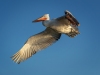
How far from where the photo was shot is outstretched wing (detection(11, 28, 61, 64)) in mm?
20859

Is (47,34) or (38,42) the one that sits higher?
(47,34)

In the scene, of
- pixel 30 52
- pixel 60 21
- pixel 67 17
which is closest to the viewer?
pixel 67 17

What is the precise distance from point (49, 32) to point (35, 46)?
1271 millimetres

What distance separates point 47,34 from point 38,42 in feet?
2.55

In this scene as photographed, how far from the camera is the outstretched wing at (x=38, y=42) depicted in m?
20.9

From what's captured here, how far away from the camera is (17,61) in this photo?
20359mm

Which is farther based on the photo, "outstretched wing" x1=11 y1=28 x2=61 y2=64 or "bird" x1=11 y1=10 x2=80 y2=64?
"outstretched wing" x1=11 y1=28 x2=61 y2=64

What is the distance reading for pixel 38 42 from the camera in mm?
21406

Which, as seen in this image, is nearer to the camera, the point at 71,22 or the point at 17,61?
the point at 71,22

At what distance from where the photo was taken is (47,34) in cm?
2139

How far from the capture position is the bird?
19.4 meters

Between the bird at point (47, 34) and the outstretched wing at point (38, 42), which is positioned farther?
the outstretched wing at point (38, 42)

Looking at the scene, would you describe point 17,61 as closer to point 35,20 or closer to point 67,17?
point 35,20

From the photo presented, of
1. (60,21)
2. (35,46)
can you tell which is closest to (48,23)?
(60,21)
